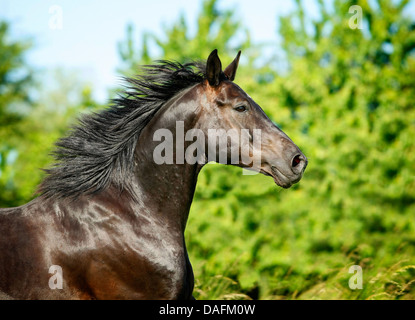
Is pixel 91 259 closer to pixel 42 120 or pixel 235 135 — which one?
pixel 235 135

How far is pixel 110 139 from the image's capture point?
358cm

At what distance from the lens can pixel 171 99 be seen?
365cm

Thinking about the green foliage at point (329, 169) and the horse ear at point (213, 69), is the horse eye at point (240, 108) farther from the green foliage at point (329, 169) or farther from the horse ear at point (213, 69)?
the green foliage at point (329, 169)

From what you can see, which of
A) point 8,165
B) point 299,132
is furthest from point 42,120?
point 299,132

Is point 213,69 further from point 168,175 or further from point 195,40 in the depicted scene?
point 195,40

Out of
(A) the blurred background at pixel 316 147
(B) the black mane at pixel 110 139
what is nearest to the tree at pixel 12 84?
(A) the blurred background at pixel 316 147

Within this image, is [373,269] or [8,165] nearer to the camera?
[373,269]

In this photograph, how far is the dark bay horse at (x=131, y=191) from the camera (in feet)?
10.2

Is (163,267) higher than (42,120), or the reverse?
(42,120)

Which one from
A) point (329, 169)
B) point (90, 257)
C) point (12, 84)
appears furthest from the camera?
point (12, 84)

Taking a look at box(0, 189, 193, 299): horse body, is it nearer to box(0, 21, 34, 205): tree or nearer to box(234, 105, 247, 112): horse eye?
box(234, 105, 247, 112): horse eye

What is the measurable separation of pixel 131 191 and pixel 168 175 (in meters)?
0.30

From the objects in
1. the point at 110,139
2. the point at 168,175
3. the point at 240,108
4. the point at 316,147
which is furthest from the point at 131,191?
the point at 316,147

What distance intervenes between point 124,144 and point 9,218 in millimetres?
974
